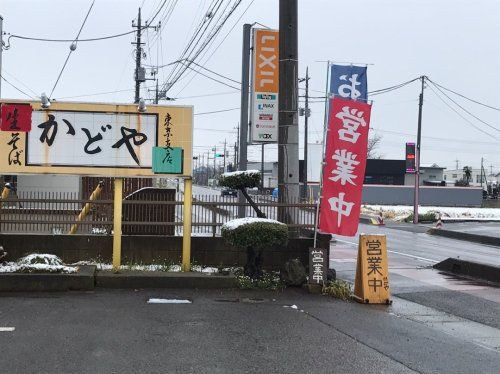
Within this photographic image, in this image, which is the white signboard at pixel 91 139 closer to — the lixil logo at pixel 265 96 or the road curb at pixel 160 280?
the road curb at pixel 160 280

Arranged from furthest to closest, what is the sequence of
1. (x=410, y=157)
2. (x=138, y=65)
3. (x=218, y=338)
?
(x=138, y=65), (x=410, y=157), (x=218, y=338)

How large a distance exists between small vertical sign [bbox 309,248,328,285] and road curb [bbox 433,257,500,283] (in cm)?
469

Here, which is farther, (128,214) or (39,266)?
(128,214)

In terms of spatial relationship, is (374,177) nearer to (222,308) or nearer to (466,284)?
(466,284)

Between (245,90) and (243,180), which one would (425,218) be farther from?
(243,180)

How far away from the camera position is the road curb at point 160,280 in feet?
29.1

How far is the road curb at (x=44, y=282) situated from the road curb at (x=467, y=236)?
18.3 meters

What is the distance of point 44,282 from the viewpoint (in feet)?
27.8

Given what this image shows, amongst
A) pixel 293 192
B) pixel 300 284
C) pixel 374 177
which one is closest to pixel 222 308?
pixel 300 284

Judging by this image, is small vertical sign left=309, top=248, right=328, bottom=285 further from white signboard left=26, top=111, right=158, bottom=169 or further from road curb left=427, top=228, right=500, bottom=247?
road curb left=427, top=228, right=500, bottom=247

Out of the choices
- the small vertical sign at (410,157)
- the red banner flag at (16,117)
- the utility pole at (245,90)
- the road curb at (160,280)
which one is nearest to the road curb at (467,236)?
the small vertical sign at (410,157)

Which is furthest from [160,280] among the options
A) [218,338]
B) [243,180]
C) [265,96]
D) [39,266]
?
[265,96]

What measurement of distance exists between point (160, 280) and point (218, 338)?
3.16 meters

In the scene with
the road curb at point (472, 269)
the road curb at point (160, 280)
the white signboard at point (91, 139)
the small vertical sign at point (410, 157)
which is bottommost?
the road curb at point (472, 269)
